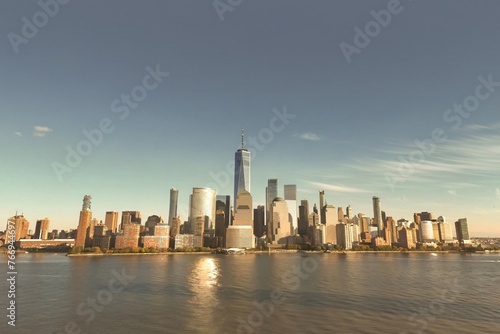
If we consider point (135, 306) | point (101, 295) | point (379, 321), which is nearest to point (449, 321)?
point (379, 321)

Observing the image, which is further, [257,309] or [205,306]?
[205,306]

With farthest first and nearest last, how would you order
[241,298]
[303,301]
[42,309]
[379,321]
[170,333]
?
1. [241,298]
2. [303,301]
3. [42,309]
4. [379,321]
5. [170,333]

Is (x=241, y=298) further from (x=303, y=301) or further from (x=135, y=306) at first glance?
(x=135, y=306)

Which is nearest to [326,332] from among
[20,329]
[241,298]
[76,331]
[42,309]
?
[241,298]

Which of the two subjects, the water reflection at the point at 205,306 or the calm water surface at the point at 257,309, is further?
the water reflection at the point at 205,306

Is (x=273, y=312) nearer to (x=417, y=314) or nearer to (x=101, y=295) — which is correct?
(x=417, y=314)

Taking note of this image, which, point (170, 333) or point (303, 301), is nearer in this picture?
point (170, 333)

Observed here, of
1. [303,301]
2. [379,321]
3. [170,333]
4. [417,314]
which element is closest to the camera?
[170,333]

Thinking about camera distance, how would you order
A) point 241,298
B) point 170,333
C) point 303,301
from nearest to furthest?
1. point 170,333
2. point 303,301
3. point 241,298

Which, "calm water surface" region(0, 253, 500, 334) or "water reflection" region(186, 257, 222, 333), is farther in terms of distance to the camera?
"water reflection" region(186, 257, 222, 333)
